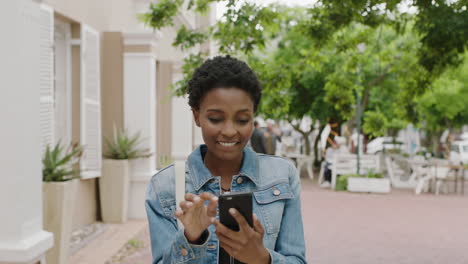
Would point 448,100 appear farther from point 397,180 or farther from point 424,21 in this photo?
point 424,21

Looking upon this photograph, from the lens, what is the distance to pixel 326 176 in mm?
15719

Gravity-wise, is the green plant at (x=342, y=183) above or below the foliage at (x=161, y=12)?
below

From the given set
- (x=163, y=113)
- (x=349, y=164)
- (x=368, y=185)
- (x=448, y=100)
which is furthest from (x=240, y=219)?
(x=448, y=100)

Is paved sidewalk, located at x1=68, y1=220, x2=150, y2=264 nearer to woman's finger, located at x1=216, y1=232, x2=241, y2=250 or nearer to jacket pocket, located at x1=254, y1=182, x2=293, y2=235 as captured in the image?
jacket pocket, located at x1=254, y1=182, x2=293, y2=235

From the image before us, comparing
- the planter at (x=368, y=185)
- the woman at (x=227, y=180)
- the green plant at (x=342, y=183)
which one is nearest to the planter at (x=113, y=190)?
the woman at (x=227, y=180)

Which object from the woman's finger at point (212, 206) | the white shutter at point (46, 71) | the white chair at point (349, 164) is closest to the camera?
the woman's finger at point (212, 206)

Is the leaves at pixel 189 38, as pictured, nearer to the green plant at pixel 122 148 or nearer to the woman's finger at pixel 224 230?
the green plant at pixel 122 148

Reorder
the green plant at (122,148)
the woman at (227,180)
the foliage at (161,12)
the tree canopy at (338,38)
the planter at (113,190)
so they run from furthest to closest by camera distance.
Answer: the green plant at (122,148) → the planter at (113,190) → the foliage at (161,12) → the tree canopy at (338,38) → the woman at (227,180)

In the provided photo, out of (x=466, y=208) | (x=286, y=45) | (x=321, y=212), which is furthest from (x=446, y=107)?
(x=321, y=212)

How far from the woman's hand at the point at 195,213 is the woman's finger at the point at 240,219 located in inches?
2.1

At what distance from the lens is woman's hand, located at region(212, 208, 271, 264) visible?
143 cm

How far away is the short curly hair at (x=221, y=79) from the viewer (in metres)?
1.72

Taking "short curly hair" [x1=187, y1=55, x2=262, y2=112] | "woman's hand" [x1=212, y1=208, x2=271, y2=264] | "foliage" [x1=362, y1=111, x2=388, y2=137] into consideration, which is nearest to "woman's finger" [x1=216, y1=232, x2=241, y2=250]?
"woman's hand" [x1=212, y1=208, x2=271, y2=264]

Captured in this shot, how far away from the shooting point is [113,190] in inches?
314
